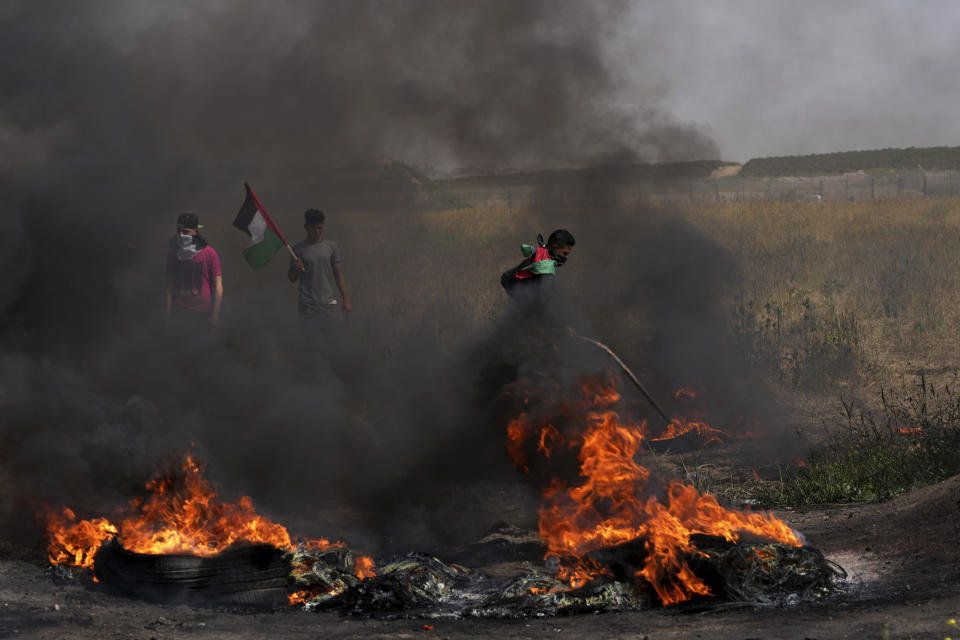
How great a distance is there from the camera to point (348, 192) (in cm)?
1110

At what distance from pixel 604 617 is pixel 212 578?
2.28 m

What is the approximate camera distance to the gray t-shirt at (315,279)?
9062mm

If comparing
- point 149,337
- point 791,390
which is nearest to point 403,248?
point 791,390

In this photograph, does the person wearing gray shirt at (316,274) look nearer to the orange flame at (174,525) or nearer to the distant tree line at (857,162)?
the orange flame at (174,525)

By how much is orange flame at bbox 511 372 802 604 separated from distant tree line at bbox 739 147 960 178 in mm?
82138

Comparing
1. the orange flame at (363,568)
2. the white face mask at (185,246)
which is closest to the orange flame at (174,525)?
the orange flame at (363,568)

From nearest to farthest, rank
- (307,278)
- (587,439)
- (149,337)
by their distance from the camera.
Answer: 1. (587,439)
2. (149,337)
3. (307,278)

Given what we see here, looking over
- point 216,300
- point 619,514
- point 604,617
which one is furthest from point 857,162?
point 604,617

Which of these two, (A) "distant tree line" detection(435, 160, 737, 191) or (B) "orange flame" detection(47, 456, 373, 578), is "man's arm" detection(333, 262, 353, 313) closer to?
(A) "distant tree line" detection(435, 160, 737, 191)

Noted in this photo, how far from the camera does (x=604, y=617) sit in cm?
482

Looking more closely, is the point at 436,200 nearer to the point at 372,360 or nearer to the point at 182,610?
the point at 372,360

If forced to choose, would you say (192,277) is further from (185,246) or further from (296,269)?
(296,269)

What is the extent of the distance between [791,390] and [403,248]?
9196 mm

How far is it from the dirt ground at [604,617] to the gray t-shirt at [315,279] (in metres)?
3.88
